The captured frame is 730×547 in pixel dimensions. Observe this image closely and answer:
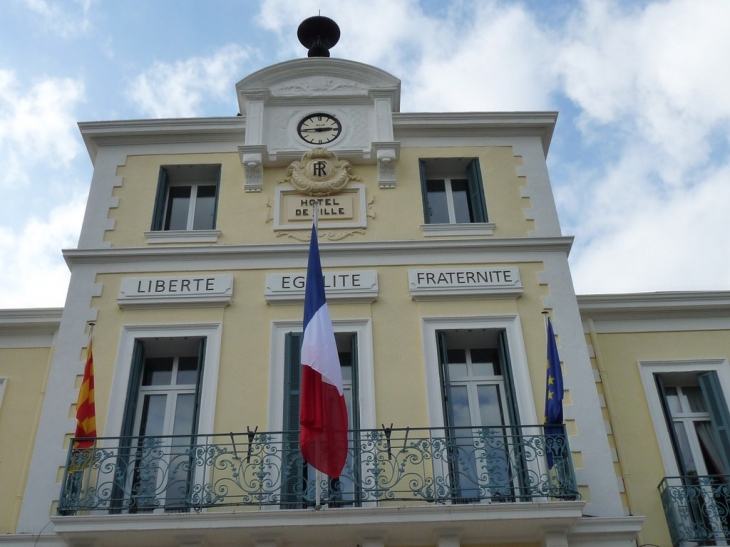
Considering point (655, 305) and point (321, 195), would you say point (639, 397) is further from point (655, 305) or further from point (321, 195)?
point (321, 195)

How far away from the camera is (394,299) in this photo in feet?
37.8

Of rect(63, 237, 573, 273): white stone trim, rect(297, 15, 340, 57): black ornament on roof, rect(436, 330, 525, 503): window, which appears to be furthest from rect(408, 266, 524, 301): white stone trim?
rect(297, 15, 340, 57): black ornament on roof

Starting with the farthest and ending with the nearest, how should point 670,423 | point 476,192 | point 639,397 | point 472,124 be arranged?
point 472,124 → point 476,192 → point 639,397 → point 670,423

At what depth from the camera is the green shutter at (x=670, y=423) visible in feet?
36.0

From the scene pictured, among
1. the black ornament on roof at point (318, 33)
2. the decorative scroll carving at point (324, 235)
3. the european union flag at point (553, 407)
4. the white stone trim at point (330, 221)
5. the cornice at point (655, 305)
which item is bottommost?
the european union flag at point (553, 407)

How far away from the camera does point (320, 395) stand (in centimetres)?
959

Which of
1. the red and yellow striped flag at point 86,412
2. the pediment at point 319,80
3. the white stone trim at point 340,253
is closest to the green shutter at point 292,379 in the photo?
the white stone trim at point 340,253

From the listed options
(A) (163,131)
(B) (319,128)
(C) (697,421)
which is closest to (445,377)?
(C) (697,421)

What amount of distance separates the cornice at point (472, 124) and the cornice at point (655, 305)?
2.99 meters

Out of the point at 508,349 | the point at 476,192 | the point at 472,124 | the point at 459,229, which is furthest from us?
the point at 472,124

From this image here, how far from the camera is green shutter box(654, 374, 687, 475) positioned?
36.0 feet

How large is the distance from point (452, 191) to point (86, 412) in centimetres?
633

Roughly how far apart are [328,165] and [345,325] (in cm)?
280

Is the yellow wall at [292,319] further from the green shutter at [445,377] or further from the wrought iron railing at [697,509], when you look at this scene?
the wrought iron railing at [697,509]
